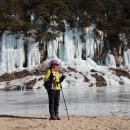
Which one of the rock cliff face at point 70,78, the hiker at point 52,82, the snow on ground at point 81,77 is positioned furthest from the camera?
the snow on ground at point 81,77

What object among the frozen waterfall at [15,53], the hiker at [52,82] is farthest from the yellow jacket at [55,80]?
the frozen waterfall at [15,53]

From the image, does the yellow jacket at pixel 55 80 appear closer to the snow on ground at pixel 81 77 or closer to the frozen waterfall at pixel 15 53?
the snow on ground at pixel 81 77

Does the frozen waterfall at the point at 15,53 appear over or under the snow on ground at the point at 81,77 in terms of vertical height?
over

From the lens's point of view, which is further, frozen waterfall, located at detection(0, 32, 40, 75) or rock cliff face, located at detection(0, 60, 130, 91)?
frozen waterfall, located at detection(0, 32, 40, 75)

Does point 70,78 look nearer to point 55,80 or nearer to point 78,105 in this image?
point 78,105

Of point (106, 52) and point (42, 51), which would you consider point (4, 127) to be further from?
point (106, 52)

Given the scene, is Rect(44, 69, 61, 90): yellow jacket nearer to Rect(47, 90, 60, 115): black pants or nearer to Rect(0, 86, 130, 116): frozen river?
Rect(47, 90, 60, 115): black pants

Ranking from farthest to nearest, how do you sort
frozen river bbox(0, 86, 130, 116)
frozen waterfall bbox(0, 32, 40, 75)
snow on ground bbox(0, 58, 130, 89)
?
frozen waterfall bbox(0, 32, 40, 75)
snow on ground bbox(0, 58, 130, 89)
frozen river bbox(0, 86, 130, 116)

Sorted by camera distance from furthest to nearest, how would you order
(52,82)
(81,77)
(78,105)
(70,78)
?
(81,77) < (70,78) < (78,105) < (52,82)

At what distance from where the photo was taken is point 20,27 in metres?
39.7

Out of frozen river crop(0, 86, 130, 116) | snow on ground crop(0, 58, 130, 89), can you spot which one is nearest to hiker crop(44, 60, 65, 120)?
frozen river crop(0, 86, 130, 116)

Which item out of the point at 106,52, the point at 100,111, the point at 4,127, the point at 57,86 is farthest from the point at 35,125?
the point at 106,52

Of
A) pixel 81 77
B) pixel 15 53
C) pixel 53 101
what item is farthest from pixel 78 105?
pixel 15 53

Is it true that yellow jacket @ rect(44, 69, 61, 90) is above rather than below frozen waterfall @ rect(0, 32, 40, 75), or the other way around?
below
